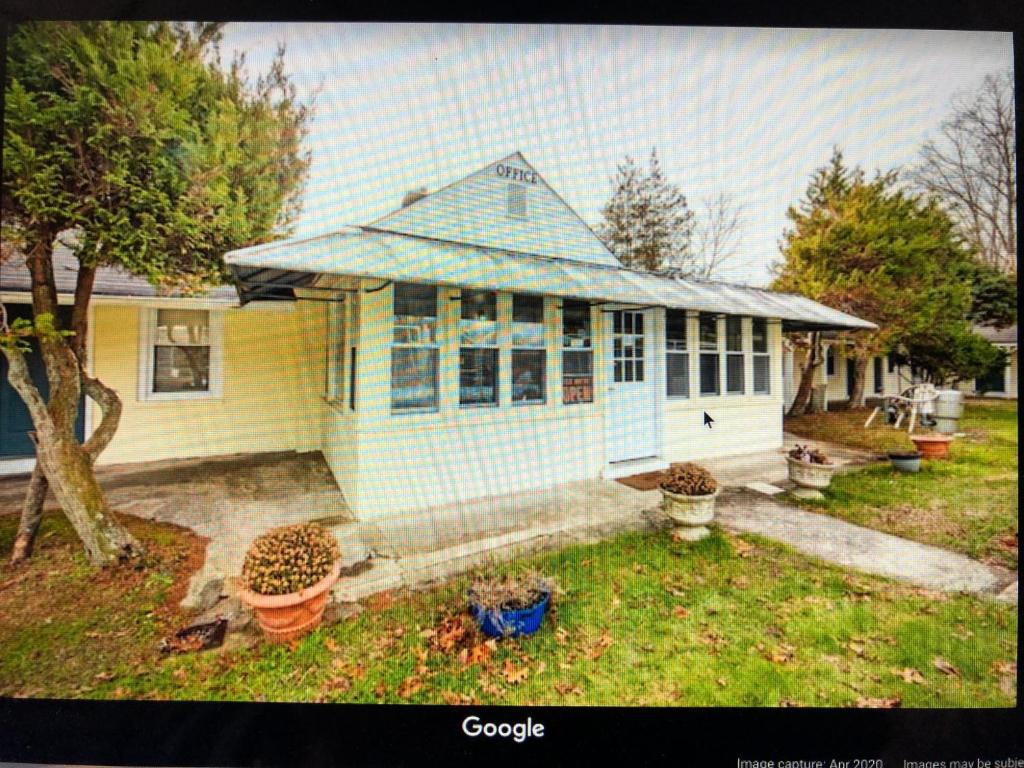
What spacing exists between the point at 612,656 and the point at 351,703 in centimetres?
87

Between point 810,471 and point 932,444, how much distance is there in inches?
19.9

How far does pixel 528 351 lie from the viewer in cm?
226

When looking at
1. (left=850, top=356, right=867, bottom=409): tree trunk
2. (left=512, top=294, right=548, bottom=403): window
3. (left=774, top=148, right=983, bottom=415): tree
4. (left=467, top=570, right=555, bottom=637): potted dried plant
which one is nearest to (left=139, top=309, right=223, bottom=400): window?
(left=512, top=294, right=548, bottom=403): window

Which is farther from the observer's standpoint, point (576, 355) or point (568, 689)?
point (576, 355)

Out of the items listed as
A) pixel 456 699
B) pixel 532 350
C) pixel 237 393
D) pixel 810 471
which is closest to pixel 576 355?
pixel 532 350

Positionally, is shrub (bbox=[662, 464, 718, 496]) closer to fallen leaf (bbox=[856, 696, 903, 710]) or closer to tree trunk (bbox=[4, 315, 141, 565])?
fallen leaf (bbox=[856, 696, 903, 710])

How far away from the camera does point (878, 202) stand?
1368mm

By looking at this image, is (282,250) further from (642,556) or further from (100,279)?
(642,556)

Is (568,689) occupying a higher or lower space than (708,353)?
lower

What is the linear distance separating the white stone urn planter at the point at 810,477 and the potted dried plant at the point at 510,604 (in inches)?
49.9

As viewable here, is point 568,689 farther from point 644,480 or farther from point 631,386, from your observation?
point 631,386

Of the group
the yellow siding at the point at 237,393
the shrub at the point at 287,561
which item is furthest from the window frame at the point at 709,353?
the yellow siding at the point at 237,393

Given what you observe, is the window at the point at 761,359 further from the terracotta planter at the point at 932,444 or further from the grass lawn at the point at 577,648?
the grass lawn at the point at 577,648

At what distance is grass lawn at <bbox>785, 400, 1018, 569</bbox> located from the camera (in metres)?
1.23
